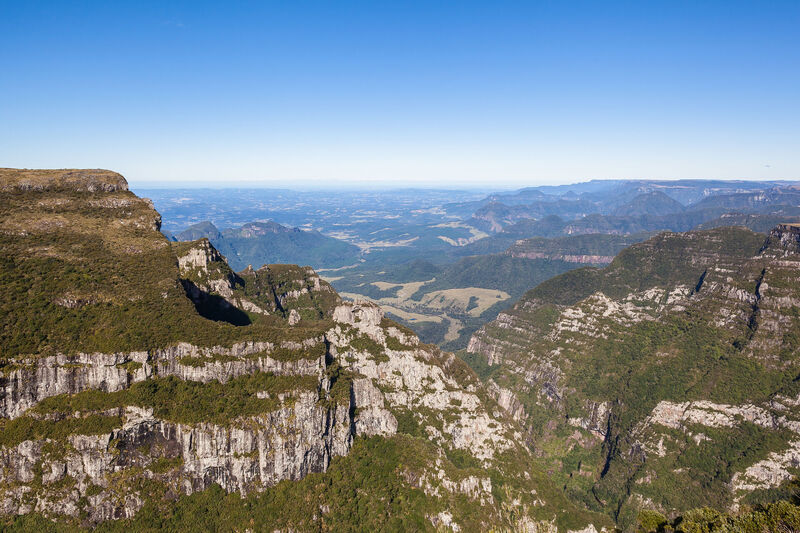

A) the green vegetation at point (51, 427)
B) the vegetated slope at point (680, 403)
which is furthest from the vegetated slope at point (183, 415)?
the vegetated slope at point (680, 403)

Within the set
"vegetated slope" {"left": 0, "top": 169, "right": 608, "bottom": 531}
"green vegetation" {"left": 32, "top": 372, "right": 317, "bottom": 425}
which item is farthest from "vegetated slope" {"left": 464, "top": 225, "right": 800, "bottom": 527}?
"green vegetation" {"left": 32, "top": 372, "right": 317, "bottom": 425}

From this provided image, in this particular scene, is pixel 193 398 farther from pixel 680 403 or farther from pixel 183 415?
pixel 680 403

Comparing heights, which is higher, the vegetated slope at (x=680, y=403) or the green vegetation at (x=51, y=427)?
the green vegetation at (x=51, y=427)

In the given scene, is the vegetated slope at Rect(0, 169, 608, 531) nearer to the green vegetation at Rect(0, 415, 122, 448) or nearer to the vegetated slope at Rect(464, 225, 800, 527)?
the green vegetation at Rect(0, 415, 122, 448)

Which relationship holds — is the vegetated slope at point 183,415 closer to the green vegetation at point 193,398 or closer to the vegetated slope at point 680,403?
the green vegetation at point 193,398

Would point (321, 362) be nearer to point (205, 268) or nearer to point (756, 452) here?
point (205, 268)

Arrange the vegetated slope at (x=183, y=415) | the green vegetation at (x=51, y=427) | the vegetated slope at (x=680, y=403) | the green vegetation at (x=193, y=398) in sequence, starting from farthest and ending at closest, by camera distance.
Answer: the vegetated slope at (x=680, y=403)
the green vegetation at (x=193, y=398)
the vegetated slope at (x=183, y=415)
the green vegetation at (x=51, y=427)
